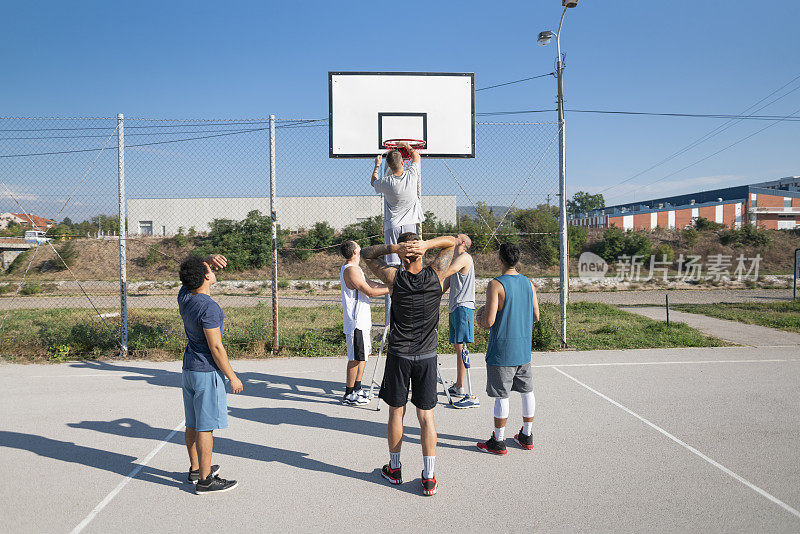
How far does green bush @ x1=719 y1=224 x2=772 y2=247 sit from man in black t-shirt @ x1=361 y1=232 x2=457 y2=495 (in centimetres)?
3695

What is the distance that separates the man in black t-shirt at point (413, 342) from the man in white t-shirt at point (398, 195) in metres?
2.23

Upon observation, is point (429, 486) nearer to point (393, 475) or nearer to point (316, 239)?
point (393, 475)

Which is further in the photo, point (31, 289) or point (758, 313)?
point (31, 289)

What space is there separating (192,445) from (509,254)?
326 cm

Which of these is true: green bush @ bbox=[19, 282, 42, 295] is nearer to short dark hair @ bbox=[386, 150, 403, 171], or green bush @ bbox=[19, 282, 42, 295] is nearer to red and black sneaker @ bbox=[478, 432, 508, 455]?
short dark hair @ bbox=[386, 150, 403, 171]

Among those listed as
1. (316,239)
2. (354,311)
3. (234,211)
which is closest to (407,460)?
(354,311)

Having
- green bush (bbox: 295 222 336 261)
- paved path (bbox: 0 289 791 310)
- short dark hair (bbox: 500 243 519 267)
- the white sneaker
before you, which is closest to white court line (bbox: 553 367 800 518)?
short dark hair (bbox: 500 243 519 267)

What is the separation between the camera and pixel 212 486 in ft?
13.1

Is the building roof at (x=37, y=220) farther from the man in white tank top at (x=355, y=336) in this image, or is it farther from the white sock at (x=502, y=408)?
the white sock at (x=502, y=408)

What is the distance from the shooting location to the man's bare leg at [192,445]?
4.08m

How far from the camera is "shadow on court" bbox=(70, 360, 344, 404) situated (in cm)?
670

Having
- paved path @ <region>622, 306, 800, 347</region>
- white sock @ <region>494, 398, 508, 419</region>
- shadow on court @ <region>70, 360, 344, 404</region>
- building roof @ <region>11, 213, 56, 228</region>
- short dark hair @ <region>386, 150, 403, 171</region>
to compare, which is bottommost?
shadow on court @ <region>70, 360, 344, 404</region>

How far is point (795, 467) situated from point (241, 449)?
5084 millimetres

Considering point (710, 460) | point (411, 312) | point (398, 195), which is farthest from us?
point (398, 195)
